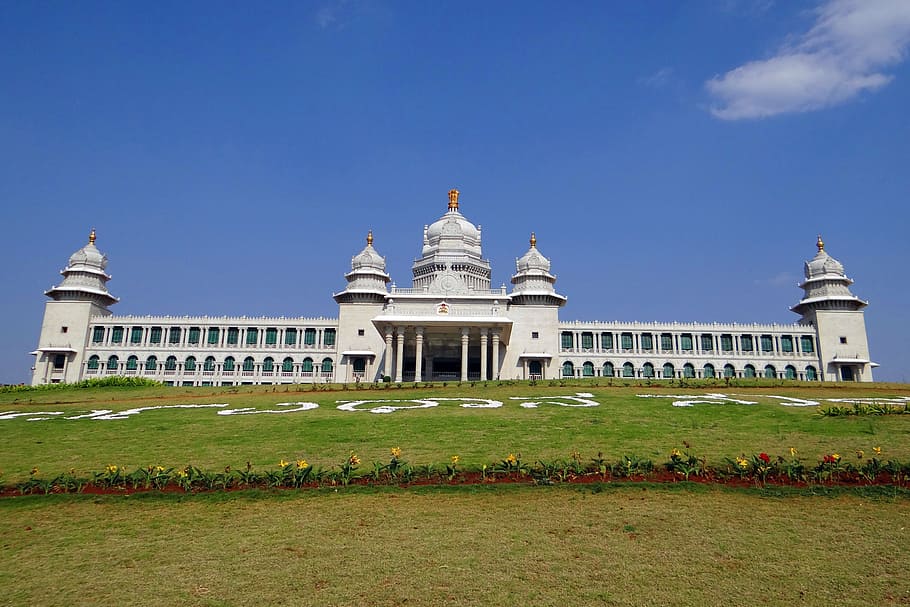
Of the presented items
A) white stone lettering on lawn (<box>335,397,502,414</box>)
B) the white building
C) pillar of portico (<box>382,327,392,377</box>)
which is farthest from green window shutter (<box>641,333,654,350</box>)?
white stone lettering on lawn (<box>335,397,502,414</box>)

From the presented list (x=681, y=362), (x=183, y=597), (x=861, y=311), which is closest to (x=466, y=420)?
(x=183, y=597)

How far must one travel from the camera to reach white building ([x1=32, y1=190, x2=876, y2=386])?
79.8 m

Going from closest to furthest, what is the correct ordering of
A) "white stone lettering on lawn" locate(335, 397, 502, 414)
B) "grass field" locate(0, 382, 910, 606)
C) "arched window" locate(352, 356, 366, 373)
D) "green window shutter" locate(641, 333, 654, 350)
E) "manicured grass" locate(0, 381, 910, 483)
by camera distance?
"grass field" locate(0, 382, 910, 606) < "manicured grass" locate(0, 381, 910, 483) < "white stone lettering on lawn" locate(335, 397, 502, 414) < "arched window" locate(352, 356, 366, 373) < "green window shutter" locate(641, 333, 654, 350)

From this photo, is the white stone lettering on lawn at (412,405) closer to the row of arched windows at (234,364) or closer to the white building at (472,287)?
the white building at (472,287)

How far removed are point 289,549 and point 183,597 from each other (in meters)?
2.18

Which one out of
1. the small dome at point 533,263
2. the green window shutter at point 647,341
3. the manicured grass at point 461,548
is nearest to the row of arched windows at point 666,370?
the green window shutter at point 647,341

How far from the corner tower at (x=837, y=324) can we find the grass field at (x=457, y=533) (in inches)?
2762

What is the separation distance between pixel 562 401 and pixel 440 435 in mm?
11607

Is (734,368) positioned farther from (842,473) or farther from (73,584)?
(73,584)

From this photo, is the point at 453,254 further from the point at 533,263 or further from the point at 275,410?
the point at 275,410

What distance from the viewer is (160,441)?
831 inches

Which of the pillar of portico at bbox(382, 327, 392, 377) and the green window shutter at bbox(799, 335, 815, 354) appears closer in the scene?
the pillar of portico at bbox(382, 327, 392, 377)

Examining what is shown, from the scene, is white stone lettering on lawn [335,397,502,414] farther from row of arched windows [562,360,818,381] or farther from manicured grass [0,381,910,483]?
row of arched windows [562,360,818,381]

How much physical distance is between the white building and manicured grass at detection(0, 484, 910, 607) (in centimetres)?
6306
